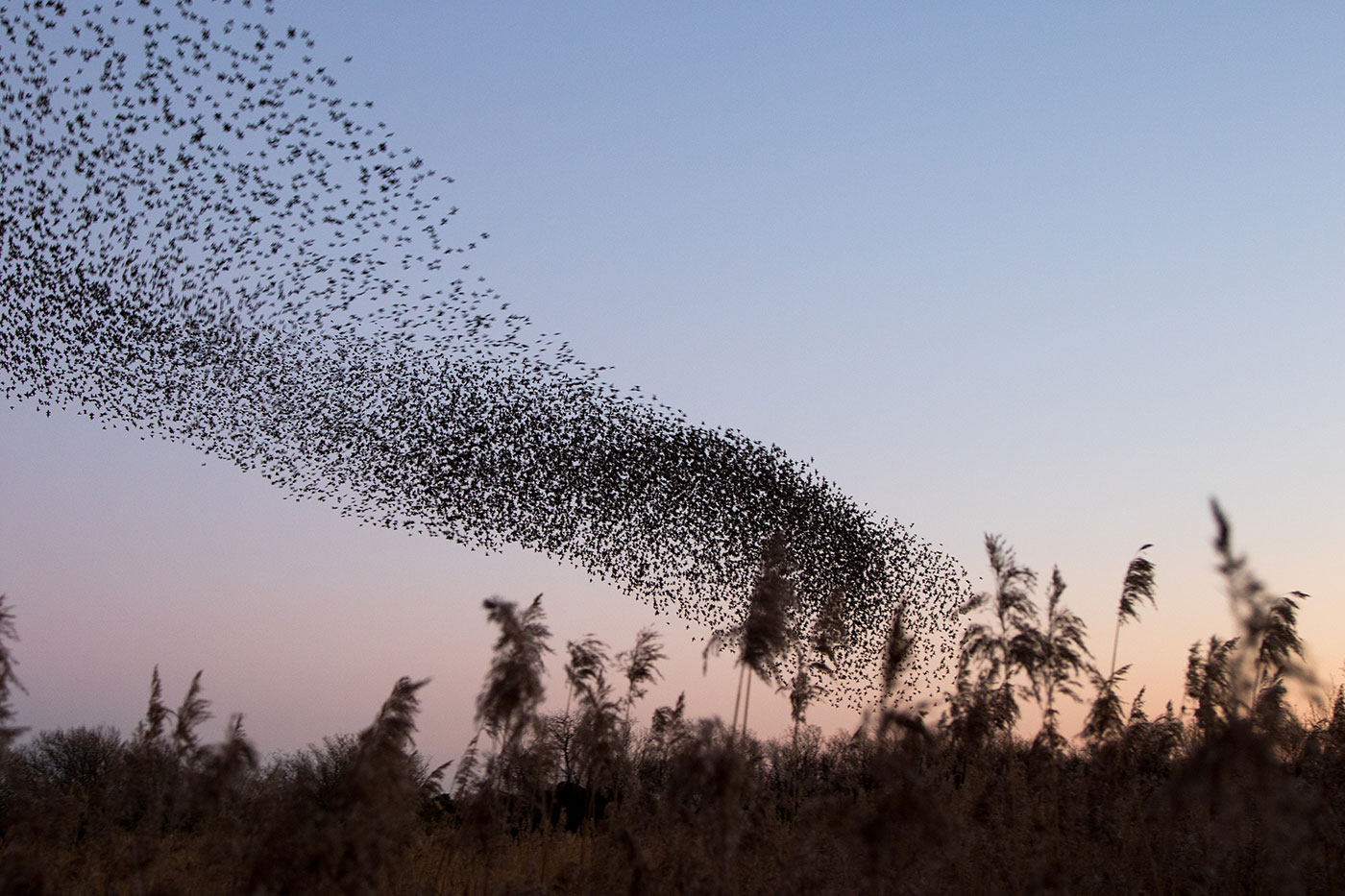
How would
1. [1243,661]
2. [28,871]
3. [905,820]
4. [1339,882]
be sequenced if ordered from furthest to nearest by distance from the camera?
[1339,882]
[28,871]
[905,820]
[1243,661]

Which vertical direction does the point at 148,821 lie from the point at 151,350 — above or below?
below

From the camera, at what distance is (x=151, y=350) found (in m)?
29.3

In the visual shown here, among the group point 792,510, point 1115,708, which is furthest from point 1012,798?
point 792,510

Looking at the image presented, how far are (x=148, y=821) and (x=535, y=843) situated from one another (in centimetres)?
466

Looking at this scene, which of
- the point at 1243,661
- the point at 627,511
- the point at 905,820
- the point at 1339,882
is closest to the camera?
the point at 1243,661

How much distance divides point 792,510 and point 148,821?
32254 millimetres

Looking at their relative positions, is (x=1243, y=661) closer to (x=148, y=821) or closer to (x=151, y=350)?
(x=148, y=821)

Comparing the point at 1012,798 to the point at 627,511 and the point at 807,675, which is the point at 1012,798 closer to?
the point at 807,675

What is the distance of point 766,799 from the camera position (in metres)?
10.1

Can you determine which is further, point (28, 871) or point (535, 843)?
point (535, 843)

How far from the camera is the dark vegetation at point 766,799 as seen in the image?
21.0ft

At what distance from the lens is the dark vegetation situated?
639 cm

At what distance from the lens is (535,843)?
→ 39.8 feet

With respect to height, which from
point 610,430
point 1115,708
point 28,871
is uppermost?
point 610,430
